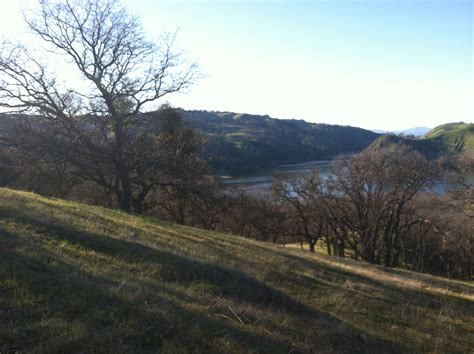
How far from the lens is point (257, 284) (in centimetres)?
841

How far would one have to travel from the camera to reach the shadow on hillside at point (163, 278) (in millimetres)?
4992

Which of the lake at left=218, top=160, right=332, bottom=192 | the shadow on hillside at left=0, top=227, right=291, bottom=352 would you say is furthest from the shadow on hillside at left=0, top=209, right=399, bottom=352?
the lake at left=218, top=160, right=332, bottom=192

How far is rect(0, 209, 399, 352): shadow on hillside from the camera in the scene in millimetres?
4992

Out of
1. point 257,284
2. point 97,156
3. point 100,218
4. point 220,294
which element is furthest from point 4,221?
point 97,156

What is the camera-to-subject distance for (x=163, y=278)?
7.51 meters

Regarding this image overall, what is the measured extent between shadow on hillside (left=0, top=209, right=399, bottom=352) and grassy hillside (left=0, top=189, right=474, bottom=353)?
2cm

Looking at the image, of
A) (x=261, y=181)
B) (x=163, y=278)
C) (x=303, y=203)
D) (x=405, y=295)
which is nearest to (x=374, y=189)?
(x=303, y=203)

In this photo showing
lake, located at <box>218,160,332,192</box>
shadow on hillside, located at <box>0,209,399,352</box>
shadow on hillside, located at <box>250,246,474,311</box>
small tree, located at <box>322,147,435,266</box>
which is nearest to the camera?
shadow on hillside, located at <box>0,209,399,352</box>

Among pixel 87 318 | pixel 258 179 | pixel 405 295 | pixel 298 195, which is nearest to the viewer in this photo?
pixel 87 318

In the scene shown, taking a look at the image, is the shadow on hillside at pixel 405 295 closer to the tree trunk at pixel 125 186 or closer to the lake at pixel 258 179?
the tree trunk at pixel 125 186

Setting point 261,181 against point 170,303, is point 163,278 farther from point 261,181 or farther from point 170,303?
point 261,181

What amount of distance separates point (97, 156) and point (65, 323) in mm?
17662

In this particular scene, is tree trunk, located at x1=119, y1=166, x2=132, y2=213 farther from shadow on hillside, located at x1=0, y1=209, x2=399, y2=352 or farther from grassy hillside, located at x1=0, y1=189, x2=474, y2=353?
shadow on hillside, located at x1=0, y1=209, x2=399, y2=352

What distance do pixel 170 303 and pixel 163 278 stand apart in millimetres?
1892
